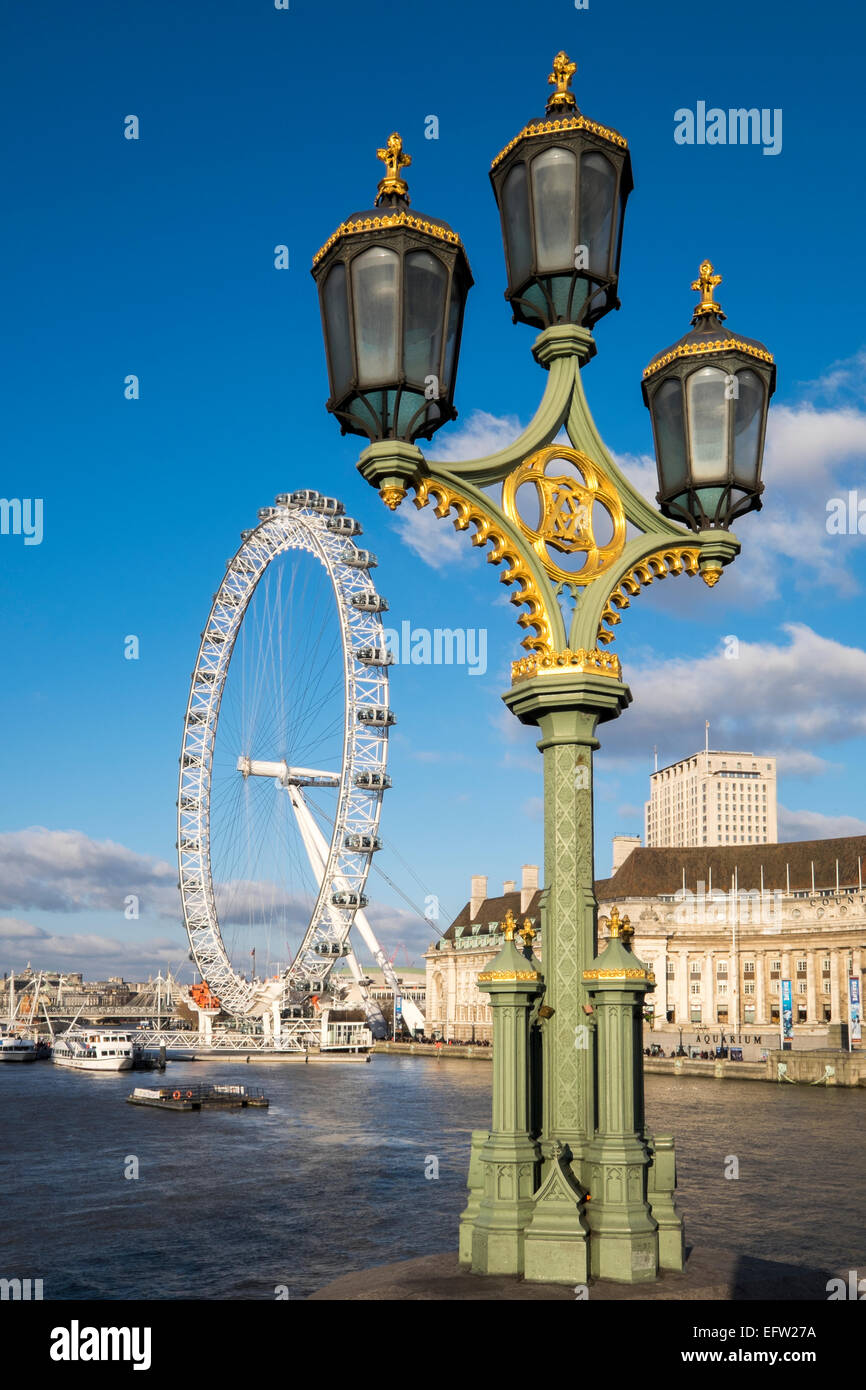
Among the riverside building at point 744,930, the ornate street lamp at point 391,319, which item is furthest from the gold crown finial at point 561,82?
the riverside building at point 744,930

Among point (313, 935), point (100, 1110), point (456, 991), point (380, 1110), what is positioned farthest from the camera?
point (456, 991)

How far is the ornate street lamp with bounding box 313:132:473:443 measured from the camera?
6.96m

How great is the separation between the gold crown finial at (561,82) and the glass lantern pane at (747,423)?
79.1 inches

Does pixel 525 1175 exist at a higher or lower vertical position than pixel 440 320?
lower

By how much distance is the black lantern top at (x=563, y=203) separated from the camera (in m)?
7.85

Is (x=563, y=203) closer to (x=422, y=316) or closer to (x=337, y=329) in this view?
(x=422, y=316)

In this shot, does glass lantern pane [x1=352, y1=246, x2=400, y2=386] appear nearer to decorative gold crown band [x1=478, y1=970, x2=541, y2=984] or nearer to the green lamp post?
the green lamp post

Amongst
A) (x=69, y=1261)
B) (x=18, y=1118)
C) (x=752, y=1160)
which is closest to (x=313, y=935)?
(x=18, y=1118)

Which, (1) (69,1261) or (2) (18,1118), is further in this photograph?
(2) (18,1118)

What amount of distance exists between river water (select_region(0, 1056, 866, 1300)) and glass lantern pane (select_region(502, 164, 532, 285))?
55.4 ft

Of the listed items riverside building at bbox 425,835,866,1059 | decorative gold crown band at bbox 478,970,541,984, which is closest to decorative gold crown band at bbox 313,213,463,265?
decorative gold crown band at bbox 478,970,541,984
